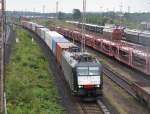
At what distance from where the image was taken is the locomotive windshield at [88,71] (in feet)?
96.6

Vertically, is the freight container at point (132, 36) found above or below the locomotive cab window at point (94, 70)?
above

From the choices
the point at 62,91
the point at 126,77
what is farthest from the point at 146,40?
the point at 62,91

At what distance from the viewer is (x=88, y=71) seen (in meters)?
29.6

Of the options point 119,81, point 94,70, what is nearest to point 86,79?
point 94,70

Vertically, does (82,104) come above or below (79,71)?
below

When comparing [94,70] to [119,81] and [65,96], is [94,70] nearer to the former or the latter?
[65,96]

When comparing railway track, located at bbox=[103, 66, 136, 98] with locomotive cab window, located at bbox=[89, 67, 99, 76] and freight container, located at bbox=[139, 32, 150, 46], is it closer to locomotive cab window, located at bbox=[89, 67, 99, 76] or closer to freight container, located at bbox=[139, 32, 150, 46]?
locomotive cab window, located at bbox=[89, 67, 99, 76]

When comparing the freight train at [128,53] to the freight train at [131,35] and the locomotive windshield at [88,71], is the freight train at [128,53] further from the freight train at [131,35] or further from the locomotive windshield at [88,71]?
the locomotive windshield at [88,71]

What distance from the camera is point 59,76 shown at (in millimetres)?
41562

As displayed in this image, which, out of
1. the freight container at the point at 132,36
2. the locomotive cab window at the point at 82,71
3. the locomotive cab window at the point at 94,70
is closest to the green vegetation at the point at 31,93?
the locomotive cab window at the point at 82,71

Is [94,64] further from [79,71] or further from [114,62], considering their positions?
[114,62]

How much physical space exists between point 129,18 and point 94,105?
569 feet

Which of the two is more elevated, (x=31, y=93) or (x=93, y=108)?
(x=31, y=93)

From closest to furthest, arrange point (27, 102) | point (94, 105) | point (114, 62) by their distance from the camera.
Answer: point (27, 102), point (94, 105), point (114, 62)
